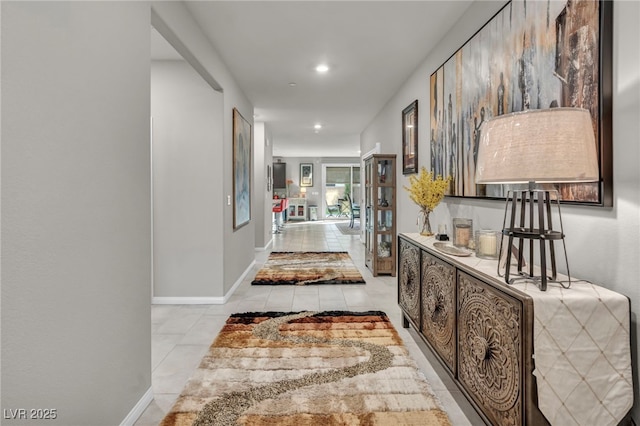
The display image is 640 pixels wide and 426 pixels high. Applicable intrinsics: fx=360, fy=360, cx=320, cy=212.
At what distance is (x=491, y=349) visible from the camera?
1.59 m

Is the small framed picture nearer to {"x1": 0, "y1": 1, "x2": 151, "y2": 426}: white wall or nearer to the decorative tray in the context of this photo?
the decorative tray

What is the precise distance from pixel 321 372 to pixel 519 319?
1.39 metres

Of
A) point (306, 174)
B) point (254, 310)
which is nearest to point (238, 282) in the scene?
point (254, 310)

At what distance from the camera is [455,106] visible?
291 cm

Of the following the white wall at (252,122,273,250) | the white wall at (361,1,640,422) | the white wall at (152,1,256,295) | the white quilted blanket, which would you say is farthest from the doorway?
the white quilted blanket

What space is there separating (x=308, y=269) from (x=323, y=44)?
130 inches

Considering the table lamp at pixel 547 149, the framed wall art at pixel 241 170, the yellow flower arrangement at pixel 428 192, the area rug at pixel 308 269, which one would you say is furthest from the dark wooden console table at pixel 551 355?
the framed wall art at pixel 241 170

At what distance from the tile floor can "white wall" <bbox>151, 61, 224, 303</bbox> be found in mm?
430

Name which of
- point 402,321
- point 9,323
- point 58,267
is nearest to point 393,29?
point 402,321

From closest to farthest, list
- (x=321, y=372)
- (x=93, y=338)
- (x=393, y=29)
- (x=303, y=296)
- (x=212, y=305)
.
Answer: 1. (x=93, y=338)
2. (x=321, y=372)
3. (x=393, y=29)
4. (x=212, y=305)
5. (x=303, y=296)

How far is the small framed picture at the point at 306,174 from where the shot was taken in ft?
50.1

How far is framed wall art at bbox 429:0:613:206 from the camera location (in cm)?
146

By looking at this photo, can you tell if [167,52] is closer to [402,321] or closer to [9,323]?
[9,323]

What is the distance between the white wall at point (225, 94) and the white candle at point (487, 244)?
238 centimetres
